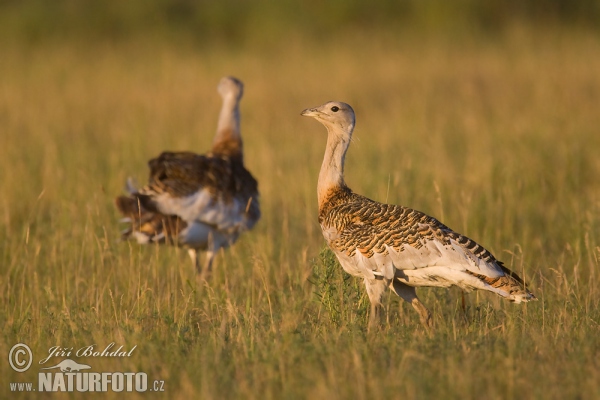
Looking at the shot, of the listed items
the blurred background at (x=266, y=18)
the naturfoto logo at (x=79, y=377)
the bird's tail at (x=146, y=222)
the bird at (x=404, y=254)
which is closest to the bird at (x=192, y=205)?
the bird's tail at (x=146, y=222)

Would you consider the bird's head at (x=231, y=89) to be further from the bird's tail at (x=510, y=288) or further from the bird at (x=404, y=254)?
the bird's tail at (x=510, y=288)

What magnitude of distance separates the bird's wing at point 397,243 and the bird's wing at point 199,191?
1220mm

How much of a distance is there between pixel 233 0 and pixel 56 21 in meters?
2.99

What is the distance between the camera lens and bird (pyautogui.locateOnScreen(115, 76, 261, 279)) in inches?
198

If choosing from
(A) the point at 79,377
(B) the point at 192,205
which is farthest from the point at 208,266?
(A) the point at 79,377

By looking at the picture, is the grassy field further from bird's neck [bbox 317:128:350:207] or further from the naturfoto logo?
bird's neck [bbox 317:128:350:207]

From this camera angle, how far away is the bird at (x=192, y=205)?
5.04 metres

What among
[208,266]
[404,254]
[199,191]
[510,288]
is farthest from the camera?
[208,266]

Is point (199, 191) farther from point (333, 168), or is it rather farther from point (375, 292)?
point (375, 292)

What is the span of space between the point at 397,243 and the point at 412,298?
0.36 metres

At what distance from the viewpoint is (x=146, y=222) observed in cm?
501

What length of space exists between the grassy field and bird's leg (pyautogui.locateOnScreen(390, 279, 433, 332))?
0.28 ft

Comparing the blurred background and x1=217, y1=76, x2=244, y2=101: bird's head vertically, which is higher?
the blurred background

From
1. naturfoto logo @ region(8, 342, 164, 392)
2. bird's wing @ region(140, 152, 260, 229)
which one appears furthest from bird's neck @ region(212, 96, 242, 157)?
A: naturfoto logo @ region(8, 342, 164, 392)
